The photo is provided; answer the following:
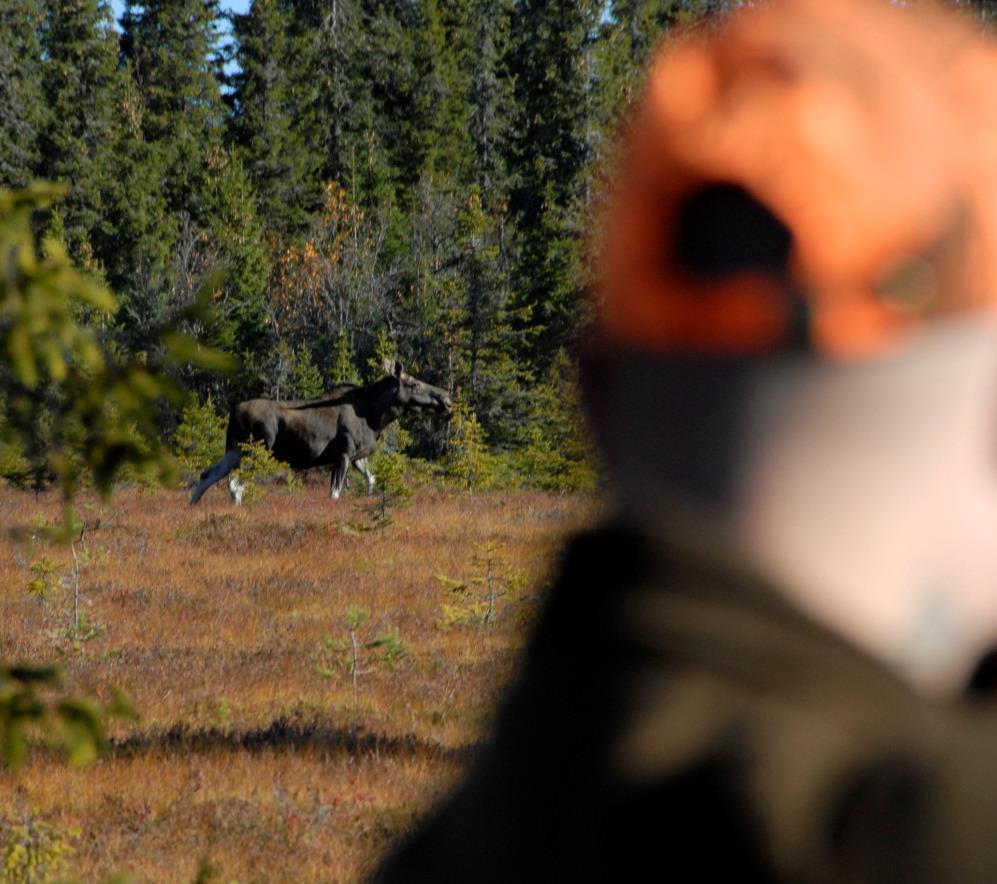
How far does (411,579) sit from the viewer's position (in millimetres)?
15180

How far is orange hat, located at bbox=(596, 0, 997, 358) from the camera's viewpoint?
2.06ft

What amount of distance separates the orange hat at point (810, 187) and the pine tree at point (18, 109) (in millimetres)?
48933

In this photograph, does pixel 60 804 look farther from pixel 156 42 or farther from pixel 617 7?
pixel 156 42

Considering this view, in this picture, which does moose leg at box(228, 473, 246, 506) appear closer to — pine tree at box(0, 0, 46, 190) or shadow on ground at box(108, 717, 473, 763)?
shadow on ground at box(108, 717, 473, 763)

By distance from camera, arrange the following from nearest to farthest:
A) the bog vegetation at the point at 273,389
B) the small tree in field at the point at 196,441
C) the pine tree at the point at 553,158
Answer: the bog vegetation at the point at 273,389
the small tree in field at the point at 196,441
the pine tree at the point at 553,158

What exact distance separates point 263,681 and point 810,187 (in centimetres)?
991

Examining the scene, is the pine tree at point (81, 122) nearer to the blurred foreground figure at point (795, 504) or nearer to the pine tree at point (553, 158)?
the pine tree at point (553, 158)

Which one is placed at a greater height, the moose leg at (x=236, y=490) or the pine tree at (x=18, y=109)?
the pine tree at (x=18, y=109)

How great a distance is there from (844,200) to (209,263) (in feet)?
154

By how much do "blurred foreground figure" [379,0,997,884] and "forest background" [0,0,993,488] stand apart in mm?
19302

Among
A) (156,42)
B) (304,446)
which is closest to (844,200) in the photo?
(304,446)

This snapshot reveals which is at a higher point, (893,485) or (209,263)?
(893,485)

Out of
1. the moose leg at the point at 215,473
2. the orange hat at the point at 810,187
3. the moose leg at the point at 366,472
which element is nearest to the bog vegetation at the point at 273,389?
the orange hat at the point at 810,187

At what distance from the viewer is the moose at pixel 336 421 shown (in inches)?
1019
